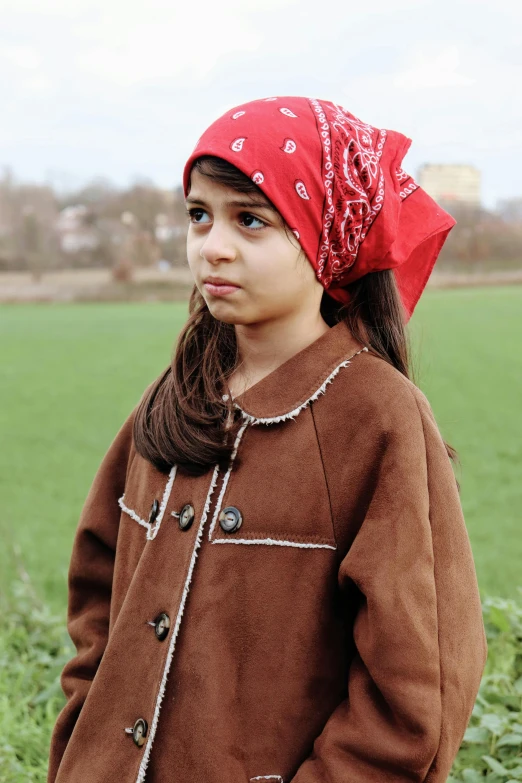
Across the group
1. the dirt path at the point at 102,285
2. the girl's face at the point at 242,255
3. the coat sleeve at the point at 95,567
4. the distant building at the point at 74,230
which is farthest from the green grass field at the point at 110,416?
the distant building at the point at 74,230

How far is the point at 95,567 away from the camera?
1.76m

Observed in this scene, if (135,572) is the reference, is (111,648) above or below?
below

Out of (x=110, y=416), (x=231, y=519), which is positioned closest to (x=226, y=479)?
(x=231, y=519)

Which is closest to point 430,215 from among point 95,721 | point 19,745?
point 95,721

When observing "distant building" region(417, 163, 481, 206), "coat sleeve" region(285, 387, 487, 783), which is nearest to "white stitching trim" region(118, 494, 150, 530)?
"coat sleeve" region(285, 387, 487, 783)

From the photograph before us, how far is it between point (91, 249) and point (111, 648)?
40052 millimetres

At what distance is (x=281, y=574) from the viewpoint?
1.38 meters

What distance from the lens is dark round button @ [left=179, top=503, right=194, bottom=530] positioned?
1.45 metres

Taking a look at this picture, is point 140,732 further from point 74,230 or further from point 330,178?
point 74,230

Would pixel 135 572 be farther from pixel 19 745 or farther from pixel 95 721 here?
pixel 19 745

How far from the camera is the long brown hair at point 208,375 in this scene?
1.49 m

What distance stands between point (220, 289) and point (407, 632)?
0.59 m

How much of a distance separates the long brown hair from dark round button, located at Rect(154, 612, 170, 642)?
24 cm

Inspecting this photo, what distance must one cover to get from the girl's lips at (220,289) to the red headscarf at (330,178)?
0.43 feet
